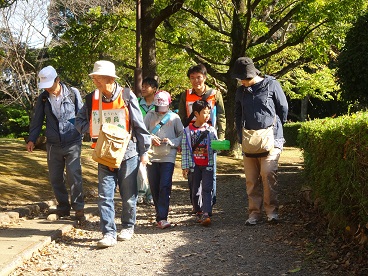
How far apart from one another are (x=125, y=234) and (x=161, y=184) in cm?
106

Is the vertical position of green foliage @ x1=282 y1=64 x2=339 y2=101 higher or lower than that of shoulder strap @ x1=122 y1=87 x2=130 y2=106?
higher

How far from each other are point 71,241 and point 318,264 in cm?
299

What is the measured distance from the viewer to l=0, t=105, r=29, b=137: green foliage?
126 feet

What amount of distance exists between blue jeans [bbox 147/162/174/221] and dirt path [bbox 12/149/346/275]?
0.26m

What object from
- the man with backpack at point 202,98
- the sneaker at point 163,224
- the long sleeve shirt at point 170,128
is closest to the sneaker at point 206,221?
the sneaker at point 163,224

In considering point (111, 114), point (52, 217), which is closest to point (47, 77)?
point (111, 114)

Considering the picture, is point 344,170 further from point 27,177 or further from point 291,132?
point 291,132

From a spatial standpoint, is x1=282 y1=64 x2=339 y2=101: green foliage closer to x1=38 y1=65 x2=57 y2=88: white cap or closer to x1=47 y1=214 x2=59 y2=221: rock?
x1=47 y1=214 x2=59 y2=221: rock

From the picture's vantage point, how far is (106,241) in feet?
21.1

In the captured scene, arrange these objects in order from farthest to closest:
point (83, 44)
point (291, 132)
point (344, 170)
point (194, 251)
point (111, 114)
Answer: point (291, 132), point (83, 44), point (111, 114), point (194, 251), point (344, 170)

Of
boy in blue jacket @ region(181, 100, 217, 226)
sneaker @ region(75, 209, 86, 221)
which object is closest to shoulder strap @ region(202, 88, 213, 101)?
boy in blue jacket @ region(181, 100, 217, 226)

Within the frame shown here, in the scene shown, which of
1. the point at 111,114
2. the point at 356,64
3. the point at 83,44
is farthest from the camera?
the point at 83,44

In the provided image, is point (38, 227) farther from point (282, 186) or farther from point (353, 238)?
point (282, 186)

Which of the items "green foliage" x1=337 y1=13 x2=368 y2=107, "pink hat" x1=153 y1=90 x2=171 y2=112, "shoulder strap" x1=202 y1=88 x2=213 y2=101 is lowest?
"pink hat" x1=153 y1=90 x2=171 y2=112
